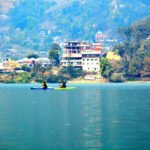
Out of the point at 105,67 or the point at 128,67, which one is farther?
the point at 128,67

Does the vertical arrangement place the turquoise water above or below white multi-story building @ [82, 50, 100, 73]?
below

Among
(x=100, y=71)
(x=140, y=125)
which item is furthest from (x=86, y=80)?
(x=140, y=125)

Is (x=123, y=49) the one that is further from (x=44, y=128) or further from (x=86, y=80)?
(x=44, y=128)

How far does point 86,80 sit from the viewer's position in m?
188

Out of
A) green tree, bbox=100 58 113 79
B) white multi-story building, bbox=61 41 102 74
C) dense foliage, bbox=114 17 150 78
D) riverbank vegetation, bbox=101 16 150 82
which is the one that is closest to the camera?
green tree, bbox=100 58 113 79

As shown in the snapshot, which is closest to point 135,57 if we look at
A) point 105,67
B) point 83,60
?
point 105,67

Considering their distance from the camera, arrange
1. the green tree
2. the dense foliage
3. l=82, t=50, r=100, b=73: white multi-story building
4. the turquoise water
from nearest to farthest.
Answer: the turquoise water, the green tree, the dense foliage, l=82, t=50, r=100, b=73: white multi-story building

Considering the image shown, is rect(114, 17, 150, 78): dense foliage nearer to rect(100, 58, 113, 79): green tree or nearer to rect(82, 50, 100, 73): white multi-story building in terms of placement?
rect(100, 58, 113, 79): green tree

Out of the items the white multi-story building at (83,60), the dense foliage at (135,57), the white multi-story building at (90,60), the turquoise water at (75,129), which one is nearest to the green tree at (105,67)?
the dense foliage at (135,57)

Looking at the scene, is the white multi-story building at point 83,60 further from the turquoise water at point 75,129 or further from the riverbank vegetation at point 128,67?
the turquoise water at point 75,129

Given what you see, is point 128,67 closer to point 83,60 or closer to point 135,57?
point 135,57

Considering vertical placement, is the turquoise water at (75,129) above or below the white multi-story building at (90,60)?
below

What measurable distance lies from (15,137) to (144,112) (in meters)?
17.6

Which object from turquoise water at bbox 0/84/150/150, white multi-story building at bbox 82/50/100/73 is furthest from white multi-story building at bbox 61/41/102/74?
turquoise water at bbox 0/84/150/150
